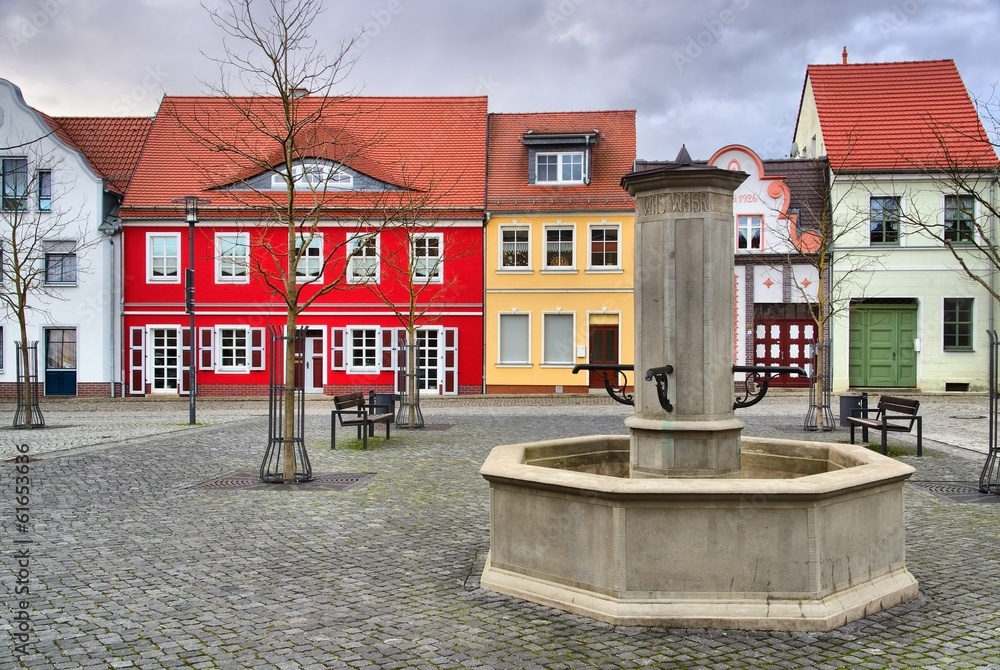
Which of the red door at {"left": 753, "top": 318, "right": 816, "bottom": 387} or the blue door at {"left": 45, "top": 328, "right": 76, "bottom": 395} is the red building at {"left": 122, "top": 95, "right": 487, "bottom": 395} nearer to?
the blue door at {"left": 45, "top": 328, "right": 76, "bottom": 395}

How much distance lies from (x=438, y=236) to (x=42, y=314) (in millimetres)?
14053

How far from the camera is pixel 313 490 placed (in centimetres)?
1045

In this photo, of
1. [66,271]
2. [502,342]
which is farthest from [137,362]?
[502,342]

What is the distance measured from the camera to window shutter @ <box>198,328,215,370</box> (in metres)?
30.3

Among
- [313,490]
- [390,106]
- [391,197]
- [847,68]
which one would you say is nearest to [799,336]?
[847,68]

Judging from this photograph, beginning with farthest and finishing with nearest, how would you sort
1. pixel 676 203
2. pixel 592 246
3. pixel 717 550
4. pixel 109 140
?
pixel 109 140 < pixel 592 246 < pixel 676 203 < pixel 717 550

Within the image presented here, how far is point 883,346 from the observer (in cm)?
2873

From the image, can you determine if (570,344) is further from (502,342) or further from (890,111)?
(890,111)

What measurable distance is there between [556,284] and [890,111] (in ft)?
43.2

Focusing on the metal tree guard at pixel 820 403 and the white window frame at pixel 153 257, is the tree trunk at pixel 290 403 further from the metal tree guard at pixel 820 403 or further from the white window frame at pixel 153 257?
the white window frame at pixel 153 257

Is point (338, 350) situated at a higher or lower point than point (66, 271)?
lower

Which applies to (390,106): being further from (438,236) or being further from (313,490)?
(313,490)

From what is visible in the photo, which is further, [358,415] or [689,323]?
[358,415]

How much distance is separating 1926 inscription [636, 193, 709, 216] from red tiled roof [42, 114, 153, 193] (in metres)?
29.1
